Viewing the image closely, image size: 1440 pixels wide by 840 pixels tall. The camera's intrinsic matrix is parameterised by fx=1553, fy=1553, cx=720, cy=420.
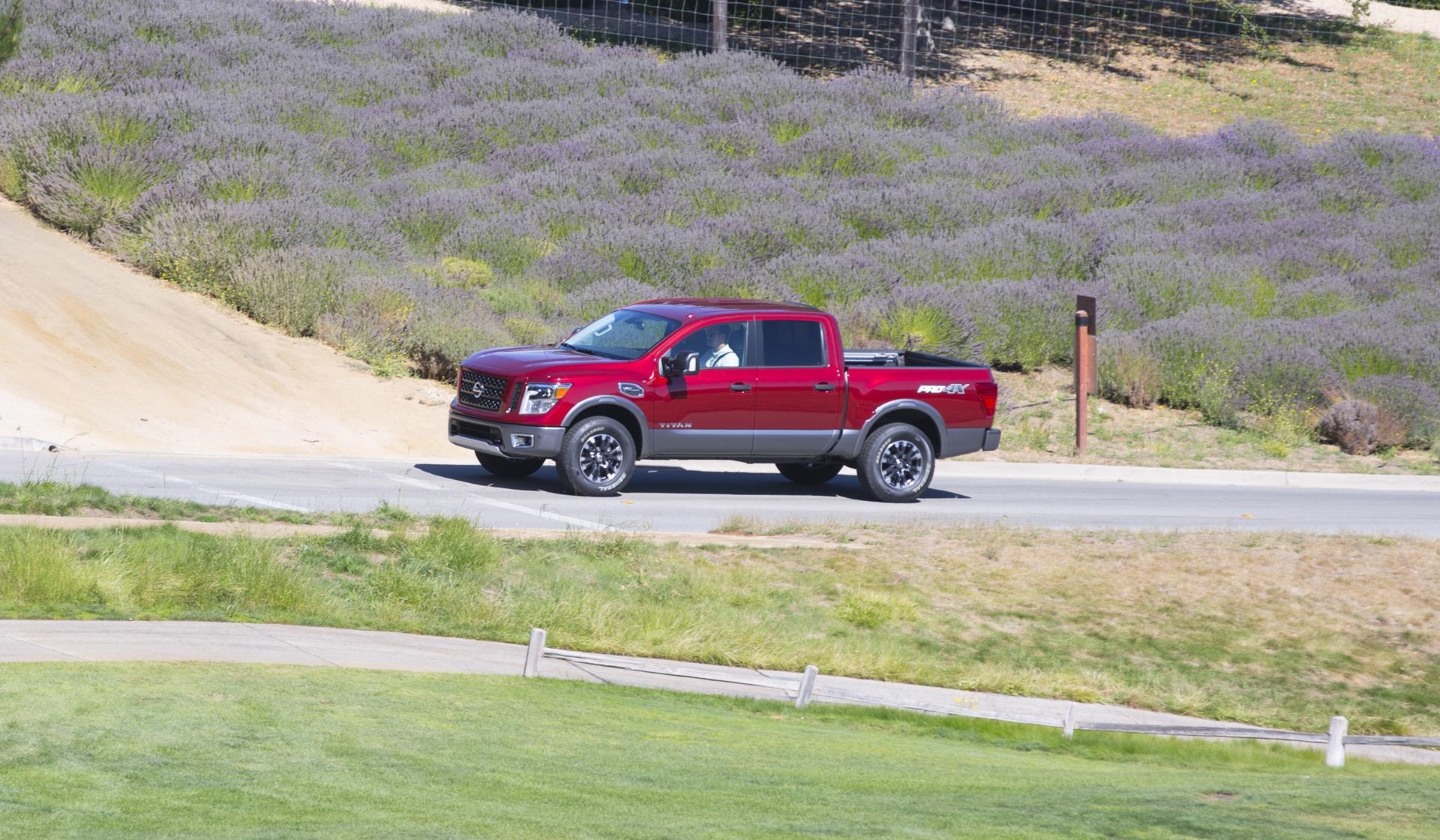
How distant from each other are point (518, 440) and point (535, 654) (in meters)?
5.73

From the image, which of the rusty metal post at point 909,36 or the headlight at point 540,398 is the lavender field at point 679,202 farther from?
the headlight at point 540,398

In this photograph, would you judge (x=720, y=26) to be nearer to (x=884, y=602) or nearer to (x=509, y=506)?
(x=509, y=506)

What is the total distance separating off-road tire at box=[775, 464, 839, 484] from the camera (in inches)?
723

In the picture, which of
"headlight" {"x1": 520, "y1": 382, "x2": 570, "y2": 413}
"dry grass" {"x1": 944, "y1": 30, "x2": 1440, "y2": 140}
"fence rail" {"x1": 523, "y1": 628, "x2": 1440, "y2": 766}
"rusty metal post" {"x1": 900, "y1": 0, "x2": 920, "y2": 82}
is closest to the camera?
"fence rail" {"x1": 523, "y1": 628, "x2": 1440, "y2": 766}

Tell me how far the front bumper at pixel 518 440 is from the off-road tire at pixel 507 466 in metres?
0.91

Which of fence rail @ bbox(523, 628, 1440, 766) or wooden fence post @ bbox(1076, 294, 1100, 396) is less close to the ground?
wooden fence post @ bbox(1076, 294, 1100, 396)

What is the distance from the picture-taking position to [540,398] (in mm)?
15359

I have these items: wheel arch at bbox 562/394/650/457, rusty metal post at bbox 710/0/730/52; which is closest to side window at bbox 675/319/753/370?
wheel arch at bbox 562/394/650/457

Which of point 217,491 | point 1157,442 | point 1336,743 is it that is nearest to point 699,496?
point 217,491

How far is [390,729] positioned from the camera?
26.3 ft

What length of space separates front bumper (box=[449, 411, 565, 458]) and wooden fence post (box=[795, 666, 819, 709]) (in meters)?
5.86

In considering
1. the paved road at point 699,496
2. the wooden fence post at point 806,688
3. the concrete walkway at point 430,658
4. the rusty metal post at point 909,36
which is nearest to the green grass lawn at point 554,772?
the wooden fence post at point 806,688

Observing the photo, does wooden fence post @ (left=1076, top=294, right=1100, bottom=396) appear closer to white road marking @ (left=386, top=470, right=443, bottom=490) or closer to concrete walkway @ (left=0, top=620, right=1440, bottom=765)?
white road marking @ (left=386, top=470, right=443, bottom=490)

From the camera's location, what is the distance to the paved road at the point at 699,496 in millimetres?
14742
